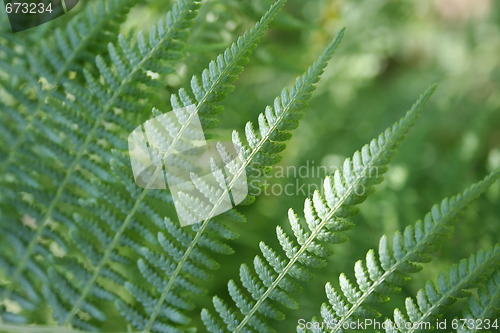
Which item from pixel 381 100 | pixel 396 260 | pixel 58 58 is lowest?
pixel 396 260

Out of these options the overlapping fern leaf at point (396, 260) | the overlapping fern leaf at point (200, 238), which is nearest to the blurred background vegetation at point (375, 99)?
the overlapping fern leaf at point (200, 238)

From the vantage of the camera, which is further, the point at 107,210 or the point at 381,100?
the point at 381,100

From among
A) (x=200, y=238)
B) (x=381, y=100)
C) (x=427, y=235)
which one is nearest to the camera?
(x=427, y=235)

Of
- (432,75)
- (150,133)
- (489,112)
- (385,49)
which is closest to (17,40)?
(150,133)

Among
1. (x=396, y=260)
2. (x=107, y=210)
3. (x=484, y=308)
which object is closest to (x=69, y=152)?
(x=107, y=210)

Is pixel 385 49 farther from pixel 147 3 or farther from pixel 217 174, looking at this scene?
A: pixel 217 174

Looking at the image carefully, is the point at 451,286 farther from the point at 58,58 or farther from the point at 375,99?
the point at 375,99

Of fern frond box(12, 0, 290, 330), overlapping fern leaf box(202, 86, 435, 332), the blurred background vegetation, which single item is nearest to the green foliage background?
the blurred background vegetation
